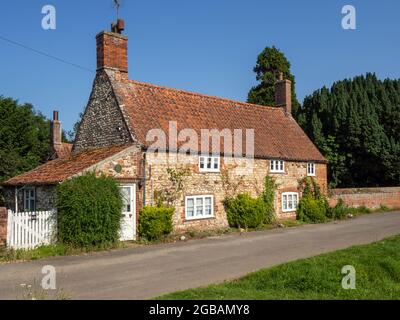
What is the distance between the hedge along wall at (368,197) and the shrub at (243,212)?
8956 mm

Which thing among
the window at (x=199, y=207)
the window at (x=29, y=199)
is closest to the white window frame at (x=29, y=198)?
the window at (x=29, y=199)

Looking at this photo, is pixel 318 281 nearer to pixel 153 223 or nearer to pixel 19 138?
pixel 153 223

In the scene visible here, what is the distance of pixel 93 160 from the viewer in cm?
1794

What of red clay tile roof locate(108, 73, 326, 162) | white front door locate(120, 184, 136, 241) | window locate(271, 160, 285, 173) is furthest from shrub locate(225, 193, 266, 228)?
white front door locate(120, 184, 136, 241)

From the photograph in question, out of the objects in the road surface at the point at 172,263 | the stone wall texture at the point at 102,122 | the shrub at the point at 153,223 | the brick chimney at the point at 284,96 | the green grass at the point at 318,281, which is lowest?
the road surface at the point at 172,263

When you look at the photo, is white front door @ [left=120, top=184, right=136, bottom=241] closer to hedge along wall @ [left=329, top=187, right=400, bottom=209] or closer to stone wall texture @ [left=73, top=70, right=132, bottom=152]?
stone wall texture @ [left=73, top=70, right=132, bottom=152]

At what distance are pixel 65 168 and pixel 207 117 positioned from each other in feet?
28.7

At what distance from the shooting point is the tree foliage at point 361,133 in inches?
1473

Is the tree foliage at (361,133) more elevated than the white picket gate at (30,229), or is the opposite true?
the tree foliage at (361,133)

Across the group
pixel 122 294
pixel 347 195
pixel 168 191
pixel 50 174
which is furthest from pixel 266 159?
pixel 122 294

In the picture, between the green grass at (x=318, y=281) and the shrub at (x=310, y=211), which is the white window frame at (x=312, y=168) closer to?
the shrub at (x=310, y=211)

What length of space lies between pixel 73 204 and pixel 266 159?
12320mm

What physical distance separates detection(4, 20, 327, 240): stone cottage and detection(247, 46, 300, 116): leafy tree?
18085 mm

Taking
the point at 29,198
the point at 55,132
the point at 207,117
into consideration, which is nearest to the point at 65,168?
the point at 29,198
